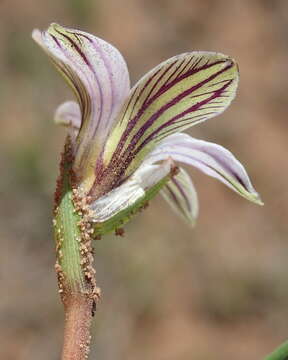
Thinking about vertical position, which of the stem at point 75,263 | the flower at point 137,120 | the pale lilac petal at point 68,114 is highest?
the pale lilac petal at point 68,114

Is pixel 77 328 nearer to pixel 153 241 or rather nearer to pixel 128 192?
pixel 128 192

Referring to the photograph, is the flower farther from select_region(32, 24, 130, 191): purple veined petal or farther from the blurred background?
the blurred background

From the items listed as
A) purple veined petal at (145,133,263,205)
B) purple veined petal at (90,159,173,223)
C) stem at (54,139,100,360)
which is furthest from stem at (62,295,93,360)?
purple veined petal at (145,133,263,205)

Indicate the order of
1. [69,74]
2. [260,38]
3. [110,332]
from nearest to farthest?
[69,74] → [110,332] → [260,38]

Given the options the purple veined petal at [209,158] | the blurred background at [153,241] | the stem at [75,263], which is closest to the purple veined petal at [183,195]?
the purple veined petal at [209,158]

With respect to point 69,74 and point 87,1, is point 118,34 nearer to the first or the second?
point 87,1

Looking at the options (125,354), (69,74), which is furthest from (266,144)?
(69,74)

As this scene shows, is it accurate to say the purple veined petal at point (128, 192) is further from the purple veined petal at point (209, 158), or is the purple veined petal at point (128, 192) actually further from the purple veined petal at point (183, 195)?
the purple veined petal at point (183, 195)

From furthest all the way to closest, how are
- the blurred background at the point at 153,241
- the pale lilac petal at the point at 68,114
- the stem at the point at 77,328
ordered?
the blurred background at the point at 153,241, the pale lilac petal at the point at 68,114, the stem at the point at 77,328
